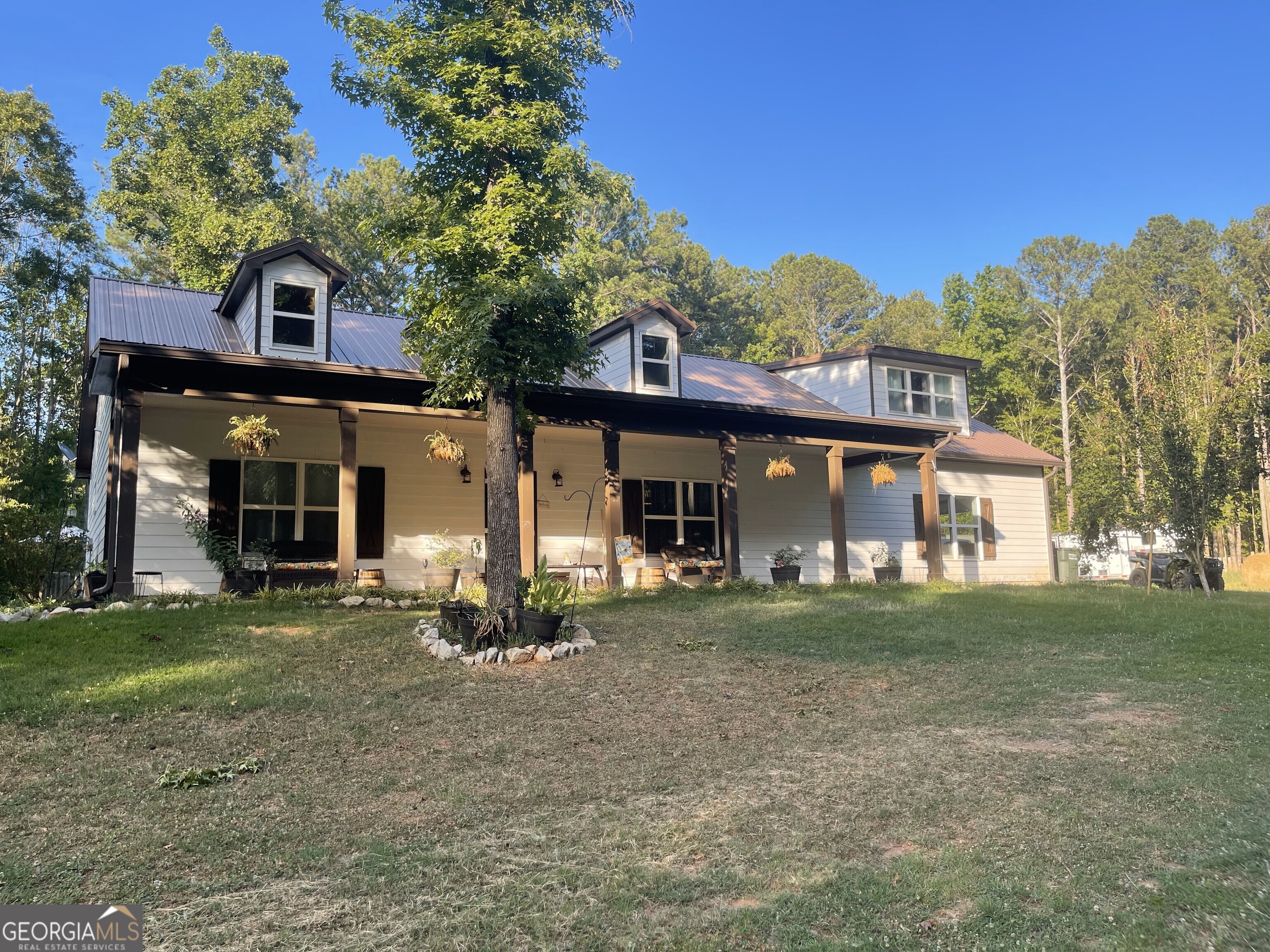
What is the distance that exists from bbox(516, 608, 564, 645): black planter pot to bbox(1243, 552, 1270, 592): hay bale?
1798 cm

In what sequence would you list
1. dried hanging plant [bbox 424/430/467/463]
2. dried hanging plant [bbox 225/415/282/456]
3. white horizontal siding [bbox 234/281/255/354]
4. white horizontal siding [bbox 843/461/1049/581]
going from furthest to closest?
white horizontal siding [bbox 843/461/1049/581] → white horizontal siding [bbox 234/281/255/354] → dried hanging plant [bbox 424/430/467/463] → dried hanging plant [bbox 225/415/282/456]

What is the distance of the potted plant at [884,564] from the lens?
17.1 m

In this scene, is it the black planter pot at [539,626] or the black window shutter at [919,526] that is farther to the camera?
the black window shutter at [919,526]

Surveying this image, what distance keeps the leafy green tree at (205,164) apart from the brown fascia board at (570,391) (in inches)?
541

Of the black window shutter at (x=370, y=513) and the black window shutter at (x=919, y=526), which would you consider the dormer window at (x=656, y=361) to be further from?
the black window shutter at (x=919, y=526)

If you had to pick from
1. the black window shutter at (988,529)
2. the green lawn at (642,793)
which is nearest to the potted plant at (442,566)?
the green lawn at (642,793)

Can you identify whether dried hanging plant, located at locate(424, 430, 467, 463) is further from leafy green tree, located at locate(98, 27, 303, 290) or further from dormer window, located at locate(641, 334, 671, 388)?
leafy green tree, located at locate(98, 27, 303, 290)

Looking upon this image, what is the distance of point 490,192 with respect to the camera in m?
8.95

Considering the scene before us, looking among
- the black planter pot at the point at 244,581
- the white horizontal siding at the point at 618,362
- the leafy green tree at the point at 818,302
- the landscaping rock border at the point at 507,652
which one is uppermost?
the leafy green tree at the point at 818,302

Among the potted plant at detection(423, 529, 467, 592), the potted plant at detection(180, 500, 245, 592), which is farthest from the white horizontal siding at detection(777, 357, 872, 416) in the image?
the potted plant at detection(180, 500, 245, 592)

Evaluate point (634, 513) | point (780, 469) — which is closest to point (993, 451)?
point (780, 469)

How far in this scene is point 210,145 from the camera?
24.4m

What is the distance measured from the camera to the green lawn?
3191 millimetres

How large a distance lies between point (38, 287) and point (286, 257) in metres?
16.5
